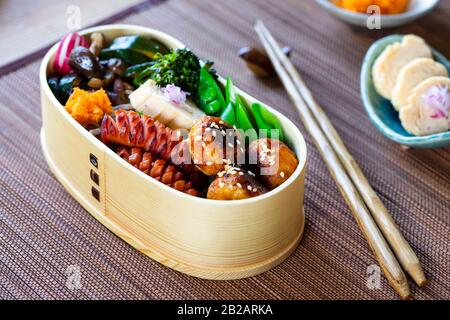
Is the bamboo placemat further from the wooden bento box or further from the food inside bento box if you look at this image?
the food inside bento box

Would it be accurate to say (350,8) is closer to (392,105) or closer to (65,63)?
(392,105)

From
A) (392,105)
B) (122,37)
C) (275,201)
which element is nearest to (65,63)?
(122,37)

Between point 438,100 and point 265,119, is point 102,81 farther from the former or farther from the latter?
point 438,100

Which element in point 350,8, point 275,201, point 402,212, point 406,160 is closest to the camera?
point 275,201

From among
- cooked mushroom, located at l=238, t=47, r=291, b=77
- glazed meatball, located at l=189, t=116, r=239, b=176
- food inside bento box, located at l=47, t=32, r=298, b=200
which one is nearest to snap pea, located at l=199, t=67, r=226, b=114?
food inside bento box, located at l=47, t=32, r=298, b=200

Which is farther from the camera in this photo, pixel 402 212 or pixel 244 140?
pixel 402 212

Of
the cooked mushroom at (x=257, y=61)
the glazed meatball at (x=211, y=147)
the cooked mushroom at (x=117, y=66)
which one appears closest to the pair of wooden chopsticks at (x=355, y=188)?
the cooked mushroom at (x=257, y=61)
